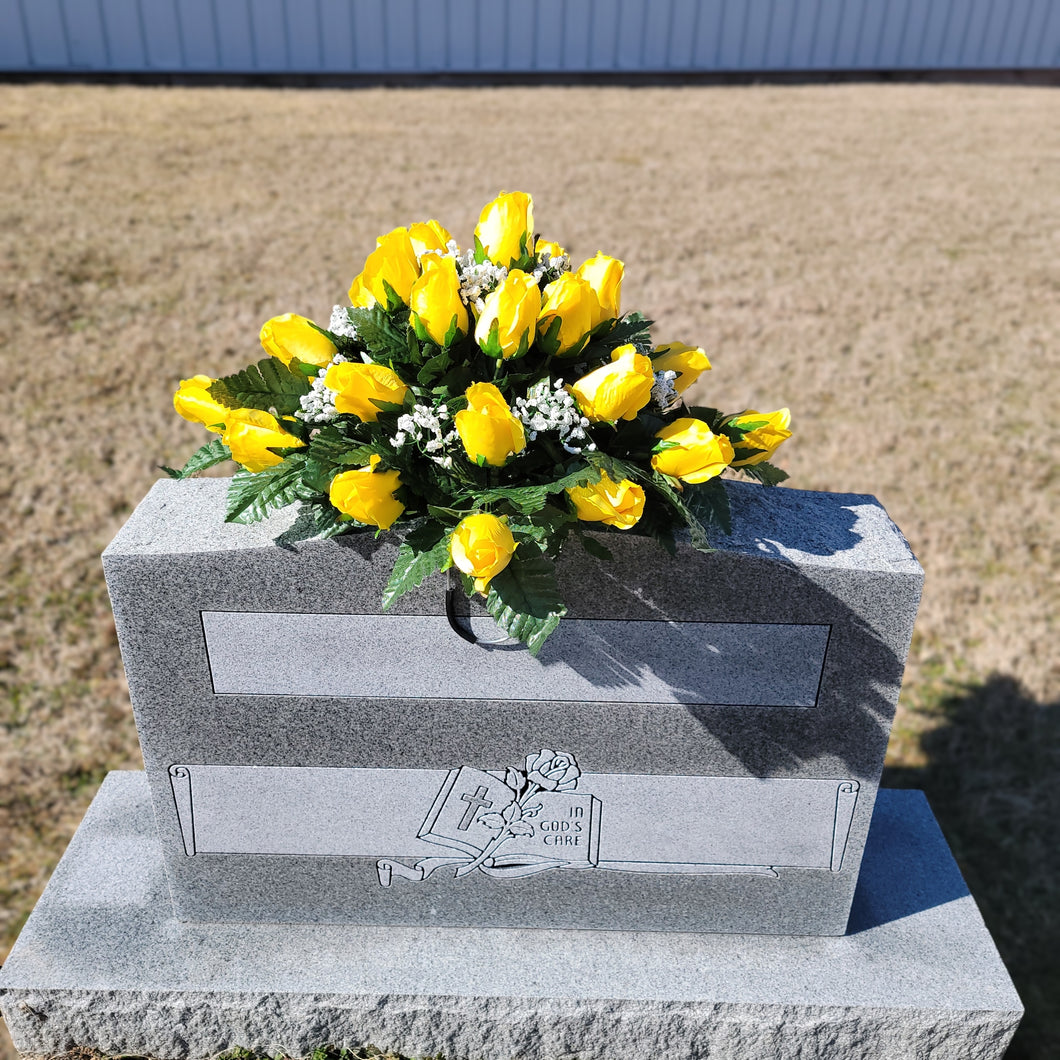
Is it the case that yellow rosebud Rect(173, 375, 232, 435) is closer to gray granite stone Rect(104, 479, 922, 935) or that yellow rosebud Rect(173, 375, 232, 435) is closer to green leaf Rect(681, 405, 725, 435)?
gray granite stone Rect(104, 479, 922, 935)

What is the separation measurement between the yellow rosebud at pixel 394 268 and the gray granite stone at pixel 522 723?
0.45 m

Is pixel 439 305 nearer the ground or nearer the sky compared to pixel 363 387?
nearer the sky

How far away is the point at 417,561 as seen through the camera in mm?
1589

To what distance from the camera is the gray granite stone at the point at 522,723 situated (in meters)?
1.79

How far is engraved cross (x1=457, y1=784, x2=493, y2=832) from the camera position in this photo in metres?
2.01

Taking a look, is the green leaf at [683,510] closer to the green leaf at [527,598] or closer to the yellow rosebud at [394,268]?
the green leaf at [527,598]

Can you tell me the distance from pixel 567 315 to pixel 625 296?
5118 mm

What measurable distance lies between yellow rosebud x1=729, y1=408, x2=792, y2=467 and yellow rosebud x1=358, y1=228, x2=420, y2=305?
0.66 meters

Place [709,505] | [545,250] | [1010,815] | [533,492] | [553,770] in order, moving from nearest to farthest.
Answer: [533,492], [709,505], [545,250], [553,770], [1010,815]

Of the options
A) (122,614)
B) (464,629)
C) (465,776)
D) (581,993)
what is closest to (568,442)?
(464,629)

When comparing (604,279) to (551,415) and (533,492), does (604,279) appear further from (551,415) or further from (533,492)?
(533,492)

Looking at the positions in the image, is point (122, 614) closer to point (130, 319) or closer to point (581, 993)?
point (581, 993)

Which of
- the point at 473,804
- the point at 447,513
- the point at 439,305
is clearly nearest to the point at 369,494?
the point at 447,513

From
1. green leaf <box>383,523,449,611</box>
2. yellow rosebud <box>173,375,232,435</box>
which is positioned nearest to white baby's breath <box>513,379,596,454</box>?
green leaf <box>383,523,449,611</box>
